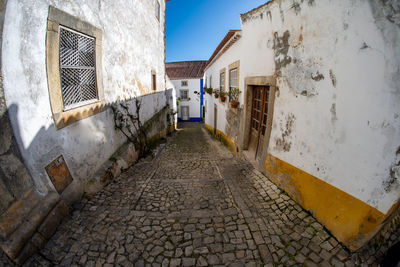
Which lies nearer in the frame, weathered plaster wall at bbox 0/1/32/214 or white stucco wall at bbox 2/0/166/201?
weathered plaster wall at bbox 0/1/32/214

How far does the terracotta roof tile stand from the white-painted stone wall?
22.6 metres

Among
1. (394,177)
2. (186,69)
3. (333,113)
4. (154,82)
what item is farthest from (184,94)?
(394,177)

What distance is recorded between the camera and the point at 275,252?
2.52 m

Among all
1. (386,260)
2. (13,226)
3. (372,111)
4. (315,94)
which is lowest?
(386,260)

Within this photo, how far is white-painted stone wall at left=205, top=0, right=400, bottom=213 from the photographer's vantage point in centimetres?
201

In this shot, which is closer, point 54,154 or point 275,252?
point 275,252

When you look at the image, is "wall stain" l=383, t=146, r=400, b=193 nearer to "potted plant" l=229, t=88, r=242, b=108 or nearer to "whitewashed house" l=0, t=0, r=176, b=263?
"whitewashed house" l=0, t=0, r=176, b=263

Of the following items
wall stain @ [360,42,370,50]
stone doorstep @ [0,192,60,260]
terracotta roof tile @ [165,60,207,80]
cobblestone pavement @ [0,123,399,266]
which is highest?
terracotta roof tile @ [165,60,207,80]

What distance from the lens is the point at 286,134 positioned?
3.69 metres

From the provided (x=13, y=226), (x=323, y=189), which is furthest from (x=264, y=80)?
(x=13, y=226)

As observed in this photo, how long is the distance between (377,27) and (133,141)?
6.02 meters

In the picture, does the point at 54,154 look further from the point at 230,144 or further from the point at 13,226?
the point at 230,144

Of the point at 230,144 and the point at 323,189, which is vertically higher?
the point at 323,189

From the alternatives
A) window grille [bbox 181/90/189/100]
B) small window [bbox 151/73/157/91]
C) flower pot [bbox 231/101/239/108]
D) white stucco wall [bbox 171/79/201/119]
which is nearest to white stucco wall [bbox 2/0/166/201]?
small window [bbox 151/73/157/91]
